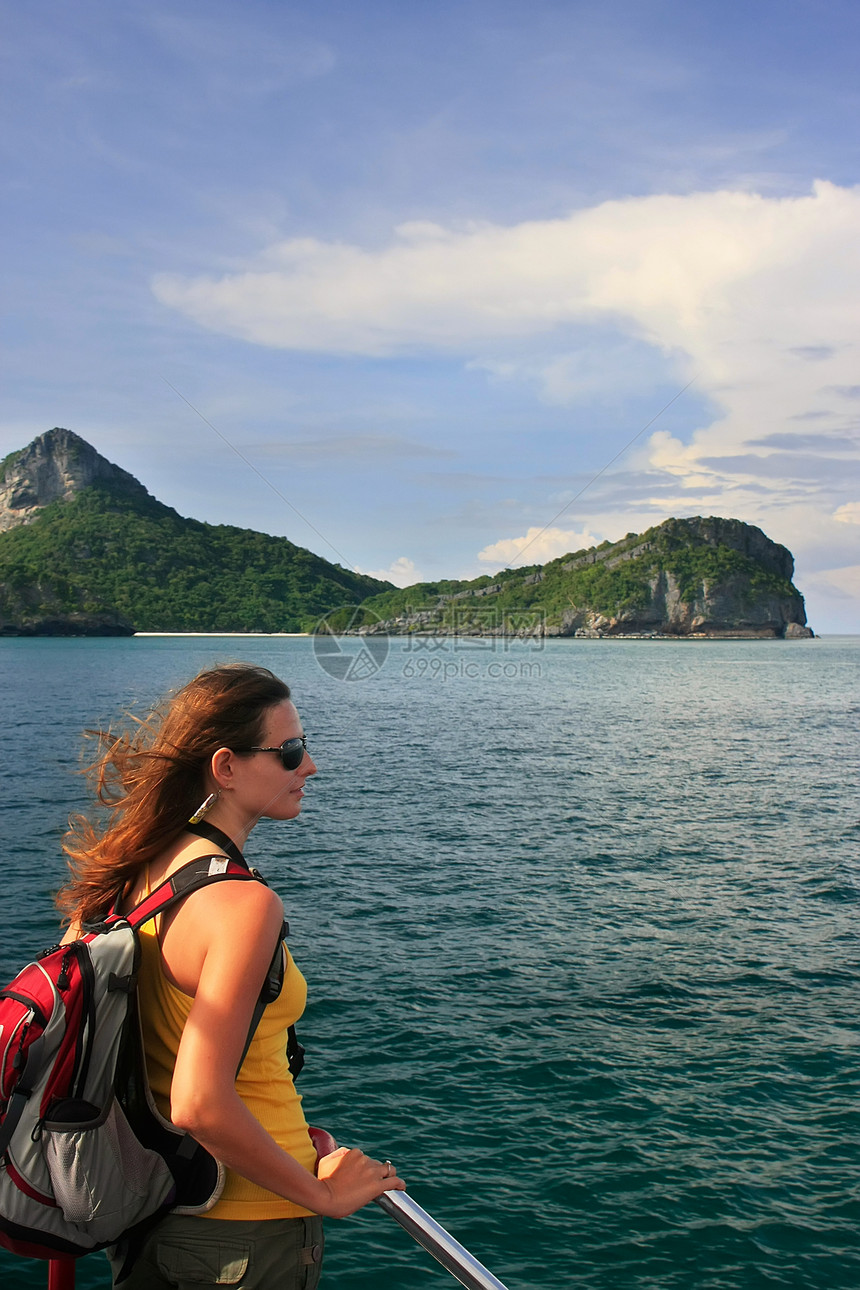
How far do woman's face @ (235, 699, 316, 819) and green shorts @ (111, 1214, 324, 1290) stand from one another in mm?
1068

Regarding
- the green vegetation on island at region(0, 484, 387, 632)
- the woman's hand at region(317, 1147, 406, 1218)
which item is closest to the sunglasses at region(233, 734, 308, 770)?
the woman's hand at region(317, 1147, 406, 1218)

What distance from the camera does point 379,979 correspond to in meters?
13.0

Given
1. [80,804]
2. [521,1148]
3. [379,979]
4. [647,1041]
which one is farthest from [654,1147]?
[80,804]

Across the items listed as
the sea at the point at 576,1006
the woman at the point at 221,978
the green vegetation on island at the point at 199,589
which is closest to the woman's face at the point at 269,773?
the woman at the point at 221,978

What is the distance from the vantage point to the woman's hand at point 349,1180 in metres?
2.35

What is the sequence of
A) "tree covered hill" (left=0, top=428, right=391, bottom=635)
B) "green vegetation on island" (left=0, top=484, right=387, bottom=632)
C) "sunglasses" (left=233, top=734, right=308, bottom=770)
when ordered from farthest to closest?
"tree covered hill" (left=0, top=428, right=391, bottom=635)
"green vegetation on island" (left=0, top=484, right=387, bottom=632)
"sunglasses" (left=233, top=734, right=308, bottom=770)

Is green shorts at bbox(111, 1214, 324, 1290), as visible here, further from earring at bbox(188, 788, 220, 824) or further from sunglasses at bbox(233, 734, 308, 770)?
sunglasses at bbox(233, 734, 308, 770)

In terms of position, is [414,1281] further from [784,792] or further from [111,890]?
[784,792]

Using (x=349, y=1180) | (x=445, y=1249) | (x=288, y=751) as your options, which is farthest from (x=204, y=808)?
(x=445, y=1249)

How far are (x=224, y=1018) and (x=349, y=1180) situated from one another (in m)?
0.72

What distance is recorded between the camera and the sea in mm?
8047

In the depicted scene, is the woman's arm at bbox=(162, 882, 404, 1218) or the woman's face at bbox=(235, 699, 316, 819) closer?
the woman's arm at bbox=(162, 882, 404, 1218)

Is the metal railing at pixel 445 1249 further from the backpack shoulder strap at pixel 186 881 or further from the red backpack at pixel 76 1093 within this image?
the backpack shoulder strap at pixel 186 881

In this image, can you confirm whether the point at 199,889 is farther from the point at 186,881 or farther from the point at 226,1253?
the point at 226,1253
